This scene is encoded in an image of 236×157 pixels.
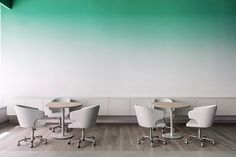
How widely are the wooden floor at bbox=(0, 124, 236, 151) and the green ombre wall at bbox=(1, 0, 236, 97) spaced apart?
1170 millimetres

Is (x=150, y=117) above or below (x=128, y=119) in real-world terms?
above

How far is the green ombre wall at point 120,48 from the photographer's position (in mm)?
7473

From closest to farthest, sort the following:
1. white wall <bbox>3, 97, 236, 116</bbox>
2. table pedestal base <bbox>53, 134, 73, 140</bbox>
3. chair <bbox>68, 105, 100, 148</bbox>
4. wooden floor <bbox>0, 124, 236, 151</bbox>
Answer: wooden floor <bbox>0, 124, 236, 151</bbox>
chair <bbox>68, 105, 100, 148</bbox>
table pedestal base <bbox>53, 134, 73, 140</bbox>
white wall <bbox>3, 97, 236, 116</bbox>

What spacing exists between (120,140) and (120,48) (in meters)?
2.99

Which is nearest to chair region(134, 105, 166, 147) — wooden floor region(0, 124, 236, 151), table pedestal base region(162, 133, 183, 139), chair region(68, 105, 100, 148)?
wooden floor region(0, 124, 236, 151)

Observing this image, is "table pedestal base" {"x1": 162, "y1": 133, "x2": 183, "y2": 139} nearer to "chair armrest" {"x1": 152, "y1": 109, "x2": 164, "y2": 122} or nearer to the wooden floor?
the wooden floor

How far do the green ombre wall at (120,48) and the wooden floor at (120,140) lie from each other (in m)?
1.17

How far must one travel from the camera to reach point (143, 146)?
5.12 m

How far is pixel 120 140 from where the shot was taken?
5.60 m

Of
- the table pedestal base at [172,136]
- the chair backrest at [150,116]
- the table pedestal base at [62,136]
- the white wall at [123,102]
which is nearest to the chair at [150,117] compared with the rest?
the chair backrest at [150,116]

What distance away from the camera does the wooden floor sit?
4.97m

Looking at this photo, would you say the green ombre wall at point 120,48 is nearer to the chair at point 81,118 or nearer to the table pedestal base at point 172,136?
the table pedestal base at point 172,136

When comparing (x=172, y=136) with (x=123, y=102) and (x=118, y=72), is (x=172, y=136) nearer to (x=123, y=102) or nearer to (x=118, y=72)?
(x=123, y=102)

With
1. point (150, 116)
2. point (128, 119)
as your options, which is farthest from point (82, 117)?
point (128, 119)
